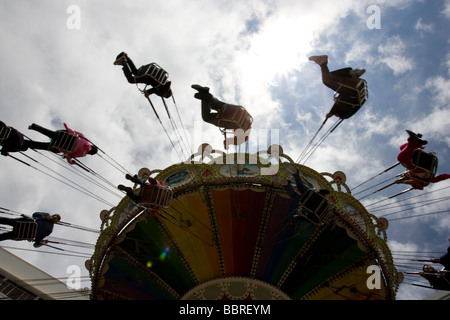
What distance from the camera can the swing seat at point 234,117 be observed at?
8.09 m

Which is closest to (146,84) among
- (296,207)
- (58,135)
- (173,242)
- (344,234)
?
(58,135)

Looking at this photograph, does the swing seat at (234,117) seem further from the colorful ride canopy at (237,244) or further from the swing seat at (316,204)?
the swing seat at (316,204)

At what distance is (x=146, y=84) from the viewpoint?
27.3 ft

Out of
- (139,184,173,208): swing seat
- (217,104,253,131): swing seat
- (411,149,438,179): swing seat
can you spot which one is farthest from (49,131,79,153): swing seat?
(411,149,438,179): swing seat

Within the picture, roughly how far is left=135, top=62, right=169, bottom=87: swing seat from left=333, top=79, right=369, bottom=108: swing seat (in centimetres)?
457

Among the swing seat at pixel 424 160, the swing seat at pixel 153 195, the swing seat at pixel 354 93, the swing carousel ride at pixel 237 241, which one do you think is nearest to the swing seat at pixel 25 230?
the swing carousel ride at pixel 237 241

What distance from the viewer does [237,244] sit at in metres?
8.69

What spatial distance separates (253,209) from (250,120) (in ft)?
7.84

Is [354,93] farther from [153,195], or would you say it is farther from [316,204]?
[153,195]

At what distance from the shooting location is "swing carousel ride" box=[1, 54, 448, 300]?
8.18 m

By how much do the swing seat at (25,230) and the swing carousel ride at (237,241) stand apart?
174cm

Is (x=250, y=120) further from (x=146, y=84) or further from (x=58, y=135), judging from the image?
(x=58, y=135)
